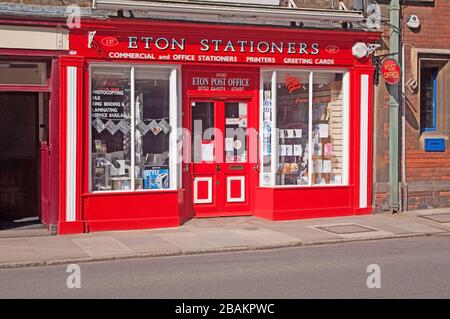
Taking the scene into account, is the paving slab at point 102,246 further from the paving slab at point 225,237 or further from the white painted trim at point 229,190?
the white painted trim at point 229,190

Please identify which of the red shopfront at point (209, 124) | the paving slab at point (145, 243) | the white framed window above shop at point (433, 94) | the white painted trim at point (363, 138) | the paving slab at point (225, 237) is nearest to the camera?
the paving slab at point (145, 243)

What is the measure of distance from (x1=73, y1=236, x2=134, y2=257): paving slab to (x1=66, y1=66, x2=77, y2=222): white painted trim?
878mm

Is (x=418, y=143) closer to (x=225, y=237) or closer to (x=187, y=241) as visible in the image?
(x=225, y=237)

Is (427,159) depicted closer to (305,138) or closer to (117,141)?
(305,138)

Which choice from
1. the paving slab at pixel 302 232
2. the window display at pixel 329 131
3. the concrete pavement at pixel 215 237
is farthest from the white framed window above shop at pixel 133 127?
the window display at pixel 329 131

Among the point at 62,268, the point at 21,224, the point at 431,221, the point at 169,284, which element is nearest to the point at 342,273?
the point at 169,284

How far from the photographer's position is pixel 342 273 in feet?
30.8

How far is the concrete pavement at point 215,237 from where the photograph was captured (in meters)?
11.2

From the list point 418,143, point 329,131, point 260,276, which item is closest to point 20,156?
point 329,131

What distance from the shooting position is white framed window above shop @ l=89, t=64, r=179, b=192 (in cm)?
1368

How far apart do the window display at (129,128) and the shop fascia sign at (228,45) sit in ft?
1.76

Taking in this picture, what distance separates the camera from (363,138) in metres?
15.4

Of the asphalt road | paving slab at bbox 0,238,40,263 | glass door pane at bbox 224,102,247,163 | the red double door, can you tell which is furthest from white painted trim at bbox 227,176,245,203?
paving slab at bbox 0,238,40,263
